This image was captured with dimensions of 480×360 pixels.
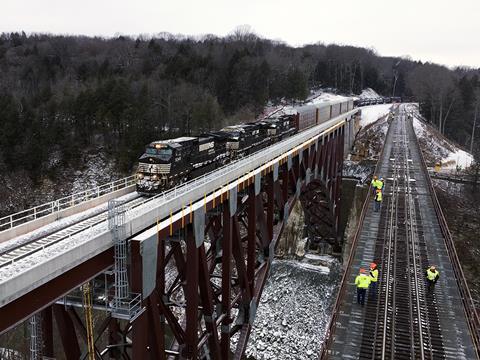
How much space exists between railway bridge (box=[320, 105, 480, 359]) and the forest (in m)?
46.3

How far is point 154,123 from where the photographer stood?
71.6 metres

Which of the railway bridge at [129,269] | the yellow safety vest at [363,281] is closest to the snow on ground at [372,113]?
the yellow safety vest at [363,281]

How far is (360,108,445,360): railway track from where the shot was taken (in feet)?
53.2

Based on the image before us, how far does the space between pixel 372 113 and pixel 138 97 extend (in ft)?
194

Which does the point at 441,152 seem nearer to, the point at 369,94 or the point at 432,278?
the point at 432,278

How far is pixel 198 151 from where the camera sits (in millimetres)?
21859

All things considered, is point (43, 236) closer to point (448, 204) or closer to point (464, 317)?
point (464, 317)

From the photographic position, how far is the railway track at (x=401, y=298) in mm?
16219

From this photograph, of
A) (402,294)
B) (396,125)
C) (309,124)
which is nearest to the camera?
(402,294)

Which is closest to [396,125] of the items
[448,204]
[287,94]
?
[287,94]

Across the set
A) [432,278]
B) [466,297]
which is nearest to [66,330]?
[432,278]

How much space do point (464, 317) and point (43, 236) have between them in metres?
17.7

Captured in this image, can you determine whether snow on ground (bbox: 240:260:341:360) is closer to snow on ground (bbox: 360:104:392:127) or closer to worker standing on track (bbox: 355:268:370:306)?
worker standing on track (bbox: 355:268:370:306)

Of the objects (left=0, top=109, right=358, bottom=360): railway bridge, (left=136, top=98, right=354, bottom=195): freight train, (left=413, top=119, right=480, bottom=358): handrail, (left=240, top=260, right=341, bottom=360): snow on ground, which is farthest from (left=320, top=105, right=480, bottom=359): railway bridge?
(left=136, top=98, right=354, bottom=195): freight train
